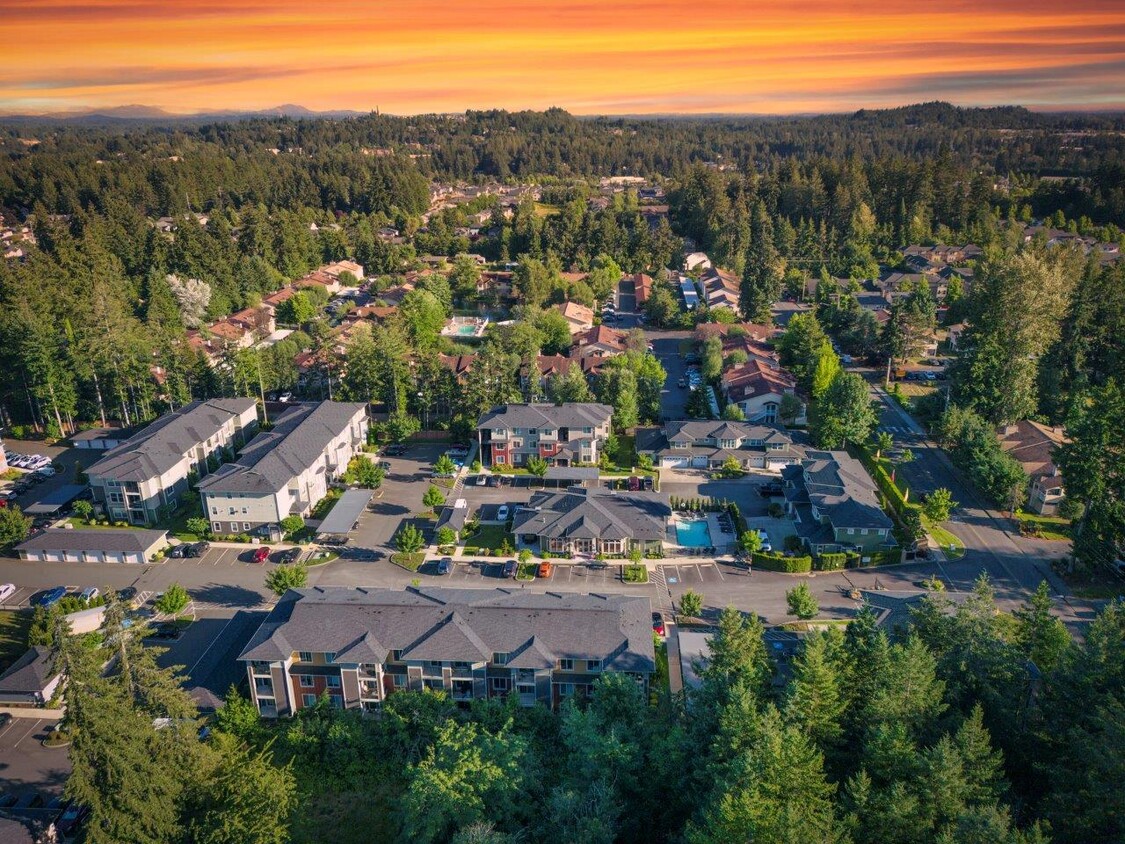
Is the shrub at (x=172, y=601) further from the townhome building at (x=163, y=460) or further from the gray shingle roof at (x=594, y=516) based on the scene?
the gray shingle roof at (x=594, y=516)

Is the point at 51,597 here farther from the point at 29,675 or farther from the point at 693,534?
the point at 693,534

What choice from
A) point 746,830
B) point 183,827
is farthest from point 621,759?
point 183,827

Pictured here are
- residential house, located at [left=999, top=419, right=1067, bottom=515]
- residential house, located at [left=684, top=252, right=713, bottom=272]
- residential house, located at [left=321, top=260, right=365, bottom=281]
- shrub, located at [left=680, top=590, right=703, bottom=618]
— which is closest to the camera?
A: shrub, located at [left=680, top=590, right=703, bottom=618]

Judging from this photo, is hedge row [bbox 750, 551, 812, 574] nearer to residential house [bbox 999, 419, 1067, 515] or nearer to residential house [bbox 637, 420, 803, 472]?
residential house [bbox 637, 420, 803, 472]

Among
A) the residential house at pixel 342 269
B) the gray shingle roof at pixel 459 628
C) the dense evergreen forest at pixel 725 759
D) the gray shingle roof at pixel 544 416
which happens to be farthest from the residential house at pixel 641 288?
the dense evergreen forest at pixel 725 759

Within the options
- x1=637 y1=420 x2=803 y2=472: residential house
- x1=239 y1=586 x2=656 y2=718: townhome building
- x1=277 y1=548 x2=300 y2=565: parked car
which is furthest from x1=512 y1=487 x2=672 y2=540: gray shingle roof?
x1=277 y1=548 x2=300 y2=565: parked car

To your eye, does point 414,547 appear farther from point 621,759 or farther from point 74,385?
point 74,385
